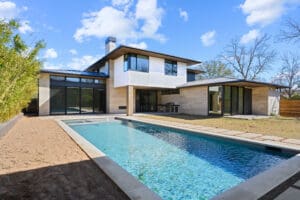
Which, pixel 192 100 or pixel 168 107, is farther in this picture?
pixel 168 107

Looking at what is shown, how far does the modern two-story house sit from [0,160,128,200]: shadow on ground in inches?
436

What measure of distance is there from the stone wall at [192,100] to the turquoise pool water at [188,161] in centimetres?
745

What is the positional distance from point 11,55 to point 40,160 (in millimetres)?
2255

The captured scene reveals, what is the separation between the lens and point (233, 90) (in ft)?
49.0

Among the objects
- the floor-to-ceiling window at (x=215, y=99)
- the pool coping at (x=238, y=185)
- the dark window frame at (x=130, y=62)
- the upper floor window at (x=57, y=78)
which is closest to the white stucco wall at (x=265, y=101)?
the floor-to-ceiling window at (x=215, y=99)

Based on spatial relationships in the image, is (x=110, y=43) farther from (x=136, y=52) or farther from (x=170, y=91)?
(x=170, y=91)

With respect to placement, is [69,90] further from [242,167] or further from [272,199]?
[272,199]

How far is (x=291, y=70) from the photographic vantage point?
26609 mm

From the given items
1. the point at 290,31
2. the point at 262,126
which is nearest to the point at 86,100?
the point at 262,126

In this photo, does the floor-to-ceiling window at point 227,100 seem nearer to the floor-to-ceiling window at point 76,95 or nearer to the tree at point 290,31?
the tree at point 290,31

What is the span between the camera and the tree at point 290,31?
1700cm

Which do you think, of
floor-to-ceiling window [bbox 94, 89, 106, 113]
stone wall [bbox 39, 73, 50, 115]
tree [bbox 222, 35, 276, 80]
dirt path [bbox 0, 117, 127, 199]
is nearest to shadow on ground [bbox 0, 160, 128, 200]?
dirt path [bbox 0, 117, 127, 199]

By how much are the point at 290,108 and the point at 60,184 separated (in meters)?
18.5

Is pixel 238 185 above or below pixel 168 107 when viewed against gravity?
below
